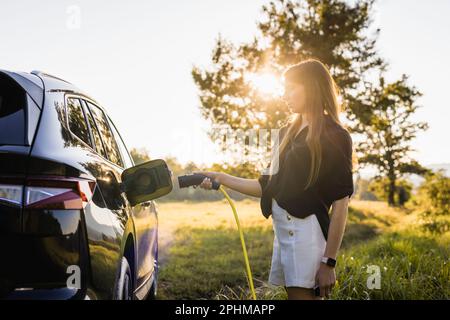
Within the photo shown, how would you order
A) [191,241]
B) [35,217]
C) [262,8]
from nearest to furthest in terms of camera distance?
[35,217] < [191,241] < [262,8]

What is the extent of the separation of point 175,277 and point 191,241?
17.9 ft

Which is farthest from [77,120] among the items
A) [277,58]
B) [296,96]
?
[277,58]

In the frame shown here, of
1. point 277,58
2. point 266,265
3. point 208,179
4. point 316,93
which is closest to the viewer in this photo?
point 316,93

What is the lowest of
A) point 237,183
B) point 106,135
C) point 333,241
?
point 333,241

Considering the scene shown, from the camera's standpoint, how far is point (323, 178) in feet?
9.35

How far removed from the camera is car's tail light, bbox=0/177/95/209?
2186 millimetres

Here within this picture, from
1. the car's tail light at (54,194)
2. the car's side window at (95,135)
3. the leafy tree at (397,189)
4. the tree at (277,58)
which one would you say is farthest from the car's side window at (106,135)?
the leafy tree at (397,189)

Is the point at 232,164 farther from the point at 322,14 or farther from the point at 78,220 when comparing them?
the point at 78,220

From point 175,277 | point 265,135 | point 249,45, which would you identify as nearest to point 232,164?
point 265,135

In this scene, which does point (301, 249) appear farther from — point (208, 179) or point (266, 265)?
point (266, 265)

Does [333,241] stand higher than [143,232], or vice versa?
[333,241]

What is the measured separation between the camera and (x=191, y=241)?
47.9 feet

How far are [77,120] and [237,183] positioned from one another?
107cm

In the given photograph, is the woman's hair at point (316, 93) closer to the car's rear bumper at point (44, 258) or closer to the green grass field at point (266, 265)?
the car's rear bumper at point (44, 258)
